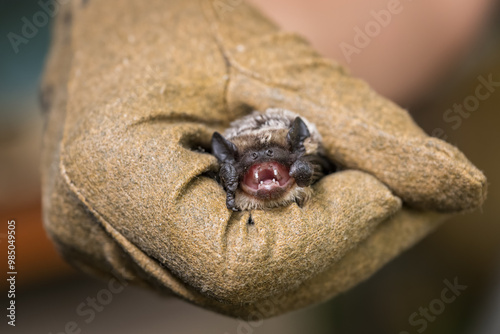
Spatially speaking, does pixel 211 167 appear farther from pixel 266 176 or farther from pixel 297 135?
pixel 297 135

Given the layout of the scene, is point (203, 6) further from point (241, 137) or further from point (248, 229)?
point (248, 229)

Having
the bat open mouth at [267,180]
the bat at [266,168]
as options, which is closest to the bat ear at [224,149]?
the bat at [266,168]

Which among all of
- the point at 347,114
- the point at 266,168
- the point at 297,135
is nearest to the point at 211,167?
the point at 266,168

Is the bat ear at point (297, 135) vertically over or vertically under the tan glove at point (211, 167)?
over

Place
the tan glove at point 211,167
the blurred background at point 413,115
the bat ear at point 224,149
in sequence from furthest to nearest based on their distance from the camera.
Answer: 1. the blurred background at point 413,115
2. the bat ear at point 224,149
3. the tan glove at point 211,167

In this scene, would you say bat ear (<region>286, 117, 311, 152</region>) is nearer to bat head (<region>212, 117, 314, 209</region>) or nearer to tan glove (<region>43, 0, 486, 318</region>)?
bat head (<region>212, 117, 314, 209</region>)

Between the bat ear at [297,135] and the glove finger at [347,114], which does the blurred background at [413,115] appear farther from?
the bat ear at [297,135]

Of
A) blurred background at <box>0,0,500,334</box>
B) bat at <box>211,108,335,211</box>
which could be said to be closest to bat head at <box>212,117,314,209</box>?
bat at <box>211,108,335,211</box>

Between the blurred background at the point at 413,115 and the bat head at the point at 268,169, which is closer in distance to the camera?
the bat head at the point at 268,169
